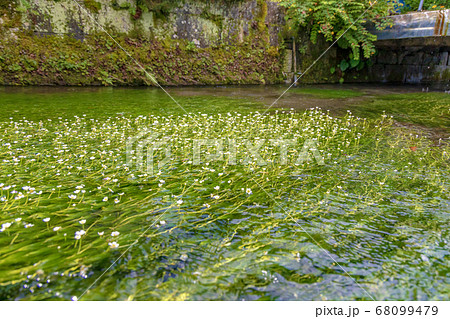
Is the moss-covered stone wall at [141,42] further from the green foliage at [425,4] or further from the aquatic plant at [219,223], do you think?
the aquatic plant at [219,223]

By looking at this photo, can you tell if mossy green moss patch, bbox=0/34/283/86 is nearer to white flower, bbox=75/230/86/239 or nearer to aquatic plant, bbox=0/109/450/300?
aquatic plant, bbox=0/109/450/300

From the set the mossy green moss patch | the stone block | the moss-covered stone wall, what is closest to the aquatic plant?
the mossy green moss patch

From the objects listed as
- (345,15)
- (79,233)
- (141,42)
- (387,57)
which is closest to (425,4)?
(387,57)

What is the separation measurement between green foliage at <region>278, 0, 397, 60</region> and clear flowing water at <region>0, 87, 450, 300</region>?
356 inches

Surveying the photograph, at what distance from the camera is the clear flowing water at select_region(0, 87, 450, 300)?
2.21 meters

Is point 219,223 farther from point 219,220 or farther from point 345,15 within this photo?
point 345,15

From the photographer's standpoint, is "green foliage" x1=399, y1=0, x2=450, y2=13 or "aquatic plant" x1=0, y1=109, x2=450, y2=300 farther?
"green foliage" x1=399, y1=0, x2=450, y2=13

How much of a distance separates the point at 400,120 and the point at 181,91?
7.75 m

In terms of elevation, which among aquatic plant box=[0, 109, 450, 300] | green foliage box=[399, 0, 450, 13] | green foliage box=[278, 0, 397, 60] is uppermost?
green foliage box=[399, 0, 450, 13]

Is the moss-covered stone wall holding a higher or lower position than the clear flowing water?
higher

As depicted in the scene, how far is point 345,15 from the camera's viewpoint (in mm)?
12711

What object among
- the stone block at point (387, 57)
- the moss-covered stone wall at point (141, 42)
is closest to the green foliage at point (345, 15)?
the moss-covered stone wall at point (141, 42)

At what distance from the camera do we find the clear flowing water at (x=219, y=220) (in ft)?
7.24
